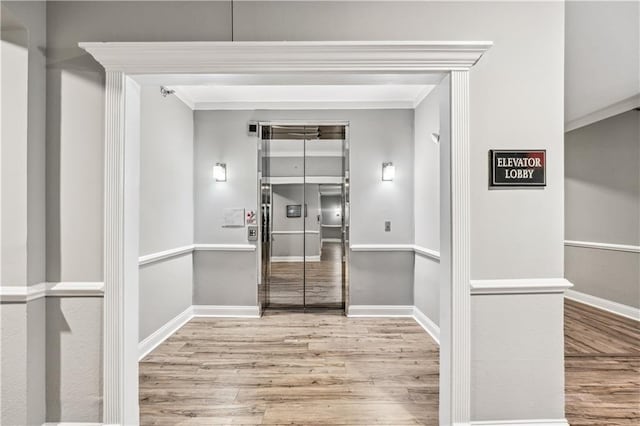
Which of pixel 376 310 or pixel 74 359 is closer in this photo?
pixel 74 359

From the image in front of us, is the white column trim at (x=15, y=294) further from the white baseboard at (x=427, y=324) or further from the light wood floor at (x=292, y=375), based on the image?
the white baseboard at (x=427, y=324)

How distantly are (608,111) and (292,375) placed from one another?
4.22 meters

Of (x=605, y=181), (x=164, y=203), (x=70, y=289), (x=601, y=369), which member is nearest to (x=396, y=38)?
(x=70, y=289)

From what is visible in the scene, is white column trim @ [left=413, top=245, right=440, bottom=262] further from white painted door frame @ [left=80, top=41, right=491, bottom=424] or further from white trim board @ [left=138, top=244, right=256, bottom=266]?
white trim board @ [left=138, top=244, right=256, bottom=266]

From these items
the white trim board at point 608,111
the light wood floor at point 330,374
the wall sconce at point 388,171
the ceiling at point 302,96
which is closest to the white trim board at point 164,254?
the light wood floor at point 330,374

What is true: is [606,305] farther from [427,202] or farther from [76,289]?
[76,289]

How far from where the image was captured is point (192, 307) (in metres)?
4.41

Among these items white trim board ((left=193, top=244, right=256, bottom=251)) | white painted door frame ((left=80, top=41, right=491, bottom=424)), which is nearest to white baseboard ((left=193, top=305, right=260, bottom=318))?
white trim board ((left=193, top=244, right=256, bottom=251))

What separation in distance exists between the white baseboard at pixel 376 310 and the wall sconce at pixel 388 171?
1.59 m

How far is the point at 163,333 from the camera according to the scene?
365 centimetres

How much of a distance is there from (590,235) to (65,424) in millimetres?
5824

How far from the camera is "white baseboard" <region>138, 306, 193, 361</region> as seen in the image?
10.7ft

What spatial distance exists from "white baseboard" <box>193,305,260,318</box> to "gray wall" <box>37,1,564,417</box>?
2.44 m

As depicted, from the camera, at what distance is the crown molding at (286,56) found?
76.4 inches
